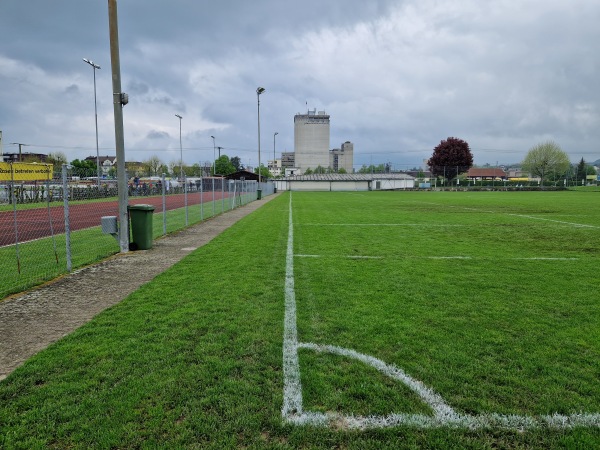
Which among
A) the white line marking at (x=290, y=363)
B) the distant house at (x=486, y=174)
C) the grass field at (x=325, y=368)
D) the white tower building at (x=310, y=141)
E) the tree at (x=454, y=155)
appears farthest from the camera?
the white tower building at (x=310, y=141)

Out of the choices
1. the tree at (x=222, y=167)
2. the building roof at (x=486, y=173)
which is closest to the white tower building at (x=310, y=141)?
the tree at (x=222, y=167)

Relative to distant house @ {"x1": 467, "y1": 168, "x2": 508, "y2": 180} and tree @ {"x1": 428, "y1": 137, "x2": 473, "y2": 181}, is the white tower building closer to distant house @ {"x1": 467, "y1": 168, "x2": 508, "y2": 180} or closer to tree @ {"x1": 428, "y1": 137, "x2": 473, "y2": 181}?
distant house @ {"x1": 467, "y1": 168, "x2": 508, "y2": 180}

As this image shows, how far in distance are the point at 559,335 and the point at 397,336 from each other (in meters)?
1.74

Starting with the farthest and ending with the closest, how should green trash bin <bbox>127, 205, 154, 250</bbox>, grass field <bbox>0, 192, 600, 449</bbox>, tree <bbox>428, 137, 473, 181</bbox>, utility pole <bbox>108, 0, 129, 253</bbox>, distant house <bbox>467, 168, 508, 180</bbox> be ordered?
1. distant house <bbox>467, 168, 508, 180</bbox>
2. tree <bbox>428, 137, 473, 181</bbox>
3. green trash bin <bbox>127, 205, 154, 250</bbox>
4. utility pole <bbox>108, 0, 129, 253</bbox>
5. grass field <bbox>0, 192, 600, 449</bbox>

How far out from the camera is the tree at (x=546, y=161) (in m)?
89.7

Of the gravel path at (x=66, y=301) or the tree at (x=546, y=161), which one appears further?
the tree at (x=546, y=161)

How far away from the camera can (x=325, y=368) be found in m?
3.56

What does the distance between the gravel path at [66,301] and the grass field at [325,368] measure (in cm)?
26

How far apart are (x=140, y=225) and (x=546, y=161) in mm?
101585

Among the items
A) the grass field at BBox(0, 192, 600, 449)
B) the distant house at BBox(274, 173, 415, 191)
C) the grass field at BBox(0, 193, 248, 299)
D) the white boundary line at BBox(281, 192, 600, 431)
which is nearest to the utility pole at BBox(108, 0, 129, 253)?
the grass field at BBox(0, 193, 248, 299)

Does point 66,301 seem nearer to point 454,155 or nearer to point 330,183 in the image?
point 330,183

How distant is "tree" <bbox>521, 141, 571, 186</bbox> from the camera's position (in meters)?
89.7

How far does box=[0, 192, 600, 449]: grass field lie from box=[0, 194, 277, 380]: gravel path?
0.26 m

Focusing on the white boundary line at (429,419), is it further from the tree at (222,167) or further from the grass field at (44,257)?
the tree at (222,167)
